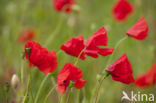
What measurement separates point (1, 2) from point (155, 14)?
202 centimetres

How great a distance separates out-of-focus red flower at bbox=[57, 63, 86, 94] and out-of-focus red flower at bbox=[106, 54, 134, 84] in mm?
100

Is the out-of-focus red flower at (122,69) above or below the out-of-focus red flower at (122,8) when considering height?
below

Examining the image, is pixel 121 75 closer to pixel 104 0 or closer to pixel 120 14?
pixel 120 14

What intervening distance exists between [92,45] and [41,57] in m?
0.18

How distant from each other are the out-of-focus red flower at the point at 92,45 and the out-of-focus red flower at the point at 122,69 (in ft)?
0.26

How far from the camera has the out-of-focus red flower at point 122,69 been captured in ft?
3.31

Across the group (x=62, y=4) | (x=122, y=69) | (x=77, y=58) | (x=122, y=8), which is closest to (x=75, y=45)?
(x=77, y=58)

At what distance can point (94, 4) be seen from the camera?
15.2ft

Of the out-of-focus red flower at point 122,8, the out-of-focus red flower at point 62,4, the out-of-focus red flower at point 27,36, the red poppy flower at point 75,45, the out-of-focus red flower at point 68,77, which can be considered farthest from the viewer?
the out-of-focus red flower at point 27,36

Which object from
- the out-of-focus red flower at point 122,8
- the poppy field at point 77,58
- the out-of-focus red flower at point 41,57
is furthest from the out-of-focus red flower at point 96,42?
the out-of-focus red flower at point 122,8

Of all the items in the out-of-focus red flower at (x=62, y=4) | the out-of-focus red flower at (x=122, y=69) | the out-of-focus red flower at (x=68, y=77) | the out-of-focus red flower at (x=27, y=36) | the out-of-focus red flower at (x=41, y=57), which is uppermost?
the out-of-focus red flower at (x=27, y=36)

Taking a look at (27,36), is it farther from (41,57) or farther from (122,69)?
(122,69)

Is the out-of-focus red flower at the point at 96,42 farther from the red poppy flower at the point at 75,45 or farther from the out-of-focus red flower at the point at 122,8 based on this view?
the out-of-focus red flower at the point at 122,8

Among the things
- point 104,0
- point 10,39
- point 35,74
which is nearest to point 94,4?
point 104,0
